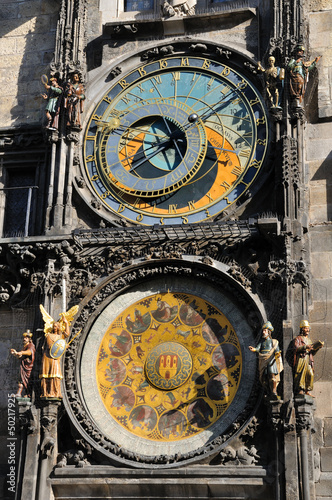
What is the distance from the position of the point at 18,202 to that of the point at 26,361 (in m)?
3.13

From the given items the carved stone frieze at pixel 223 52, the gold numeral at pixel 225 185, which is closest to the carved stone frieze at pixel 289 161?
the gold numeral at pixel 225 185

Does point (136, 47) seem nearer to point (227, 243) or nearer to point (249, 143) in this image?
point (249, 143)

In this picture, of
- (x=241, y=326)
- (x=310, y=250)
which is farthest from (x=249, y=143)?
(x=241, y=326)

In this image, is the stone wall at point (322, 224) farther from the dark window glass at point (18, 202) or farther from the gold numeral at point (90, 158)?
the dark window glass at point (18, 202)

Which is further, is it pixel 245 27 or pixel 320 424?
pixel 245 27

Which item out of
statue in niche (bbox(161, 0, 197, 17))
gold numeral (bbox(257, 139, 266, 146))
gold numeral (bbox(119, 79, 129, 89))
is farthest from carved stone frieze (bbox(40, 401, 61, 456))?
statue in niche (bbox(161, 0, 197, 17))

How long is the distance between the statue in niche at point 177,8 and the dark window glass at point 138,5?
1.49 feet

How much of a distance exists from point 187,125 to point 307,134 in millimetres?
1804

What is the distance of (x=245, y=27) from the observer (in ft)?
53.9

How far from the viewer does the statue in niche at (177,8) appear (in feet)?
55.0

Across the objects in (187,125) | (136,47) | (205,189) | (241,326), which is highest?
(136,47)

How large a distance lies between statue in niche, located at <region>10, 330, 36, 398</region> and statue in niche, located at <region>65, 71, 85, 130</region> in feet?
11.3

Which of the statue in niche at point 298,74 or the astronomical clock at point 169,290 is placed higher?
the statue in niche at point 298,74

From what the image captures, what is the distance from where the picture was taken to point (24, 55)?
57.6ft
